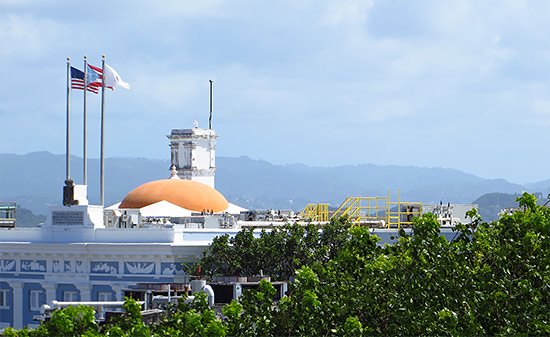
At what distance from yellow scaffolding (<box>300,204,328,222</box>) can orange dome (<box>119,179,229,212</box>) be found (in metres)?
4.57

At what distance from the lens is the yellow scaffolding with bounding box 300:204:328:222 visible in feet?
291

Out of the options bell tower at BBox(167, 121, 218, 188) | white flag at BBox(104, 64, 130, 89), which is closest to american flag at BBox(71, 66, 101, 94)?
white flag at BBox(104, 64, 130, 89)

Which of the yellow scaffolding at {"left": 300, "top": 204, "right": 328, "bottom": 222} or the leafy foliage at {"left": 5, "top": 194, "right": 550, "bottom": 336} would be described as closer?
the leafy foliage at {"left": 5, "top": 194, "right": 550, "bottom": 336}

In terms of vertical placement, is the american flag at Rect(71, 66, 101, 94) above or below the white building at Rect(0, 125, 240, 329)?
above

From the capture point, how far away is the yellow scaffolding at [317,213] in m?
88.8

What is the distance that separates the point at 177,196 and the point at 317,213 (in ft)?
A: 24.4

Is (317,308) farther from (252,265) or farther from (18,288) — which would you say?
(18,288)

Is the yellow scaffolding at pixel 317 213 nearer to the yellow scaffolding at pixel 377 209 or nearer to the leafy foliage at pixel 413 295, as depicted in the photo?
the yellow scaffolding at pixel 377 209

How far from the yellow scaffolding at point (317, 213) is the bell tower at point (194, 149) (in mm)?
22581

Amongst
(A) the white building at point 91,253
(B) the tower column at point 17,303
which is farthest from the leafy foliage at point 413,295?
(B) the tower column at point 17,303

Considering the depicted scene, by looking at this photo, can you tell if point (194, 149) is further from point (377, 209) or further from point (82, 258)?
point (82, 258)

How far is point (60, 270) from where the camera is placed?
7488 centimetres

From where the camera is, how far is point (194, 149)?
378 feet

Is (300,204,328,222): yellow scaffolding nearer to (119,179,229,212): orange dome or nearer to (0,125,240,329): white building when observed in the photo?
(119,179,229,212): orange dome
